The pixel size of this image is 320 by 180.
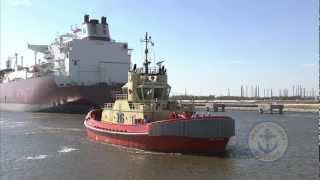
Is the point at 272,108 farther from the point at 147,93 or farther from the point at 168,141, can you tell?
the point at 168,141

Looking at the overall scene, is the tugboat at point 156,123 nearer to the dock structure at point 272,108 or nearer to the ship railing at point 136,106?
the ship railing at point 136,106

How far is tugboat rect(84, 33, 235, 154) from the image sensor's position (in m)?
22.3

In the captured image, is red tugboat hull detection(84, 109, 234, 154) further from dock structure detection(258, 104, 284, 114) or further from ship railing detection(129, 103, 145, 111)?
dock structure detection(258, 104, 284, 114)

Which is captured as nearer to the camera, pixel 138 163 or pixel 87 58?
pixel 138 163

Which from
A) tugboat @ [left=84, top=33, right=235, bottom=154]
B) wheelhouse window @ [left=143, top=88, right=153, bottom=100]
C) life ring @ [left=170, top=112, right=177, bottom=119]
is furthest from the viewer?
wheelhouse window @ [left=143, top=88, right=153, bottom=100]

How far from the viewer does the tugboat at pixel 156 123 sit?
73.3ft

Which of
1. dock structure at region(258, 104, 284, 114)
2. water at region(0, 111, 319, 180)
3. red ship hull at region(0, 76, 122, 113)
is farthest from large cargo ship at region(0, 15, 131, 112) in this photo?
water at region(0, 111, 319, 180)

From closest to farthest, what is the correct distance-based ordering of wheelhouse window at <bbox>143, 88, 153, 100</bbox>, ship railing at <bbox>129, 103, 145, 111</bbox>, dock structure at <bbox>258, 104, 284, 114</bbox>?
ship railing at <bbox>129, 103, 145, 111</bbox>, wheelhouse window at <bbox>143, 88, 153, 100</bbox>, dock structure at <bbox>258, 104, 284, 114</bbox>

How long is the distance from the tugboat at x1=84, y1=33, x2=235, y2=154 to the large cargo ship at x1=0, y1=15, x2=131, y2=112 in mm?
28887

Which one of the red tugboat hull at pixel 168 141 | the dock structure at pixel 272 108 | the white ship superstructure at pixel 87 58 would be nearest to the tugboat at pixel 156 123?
the red tugboat hull at pixel 168 141

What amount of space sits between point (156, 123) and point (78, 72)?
128 feet

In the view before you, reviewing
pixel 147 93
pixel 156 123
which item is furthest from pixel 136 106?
pixel 156 123

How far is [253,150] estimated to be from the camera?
2508 centimetres

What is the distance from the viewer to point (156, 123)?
22734mm
